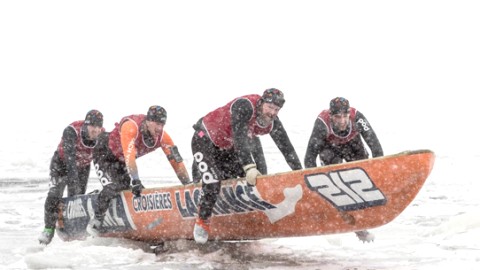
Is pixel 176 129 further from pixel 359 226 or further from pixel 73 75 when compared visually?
pixel 73 75

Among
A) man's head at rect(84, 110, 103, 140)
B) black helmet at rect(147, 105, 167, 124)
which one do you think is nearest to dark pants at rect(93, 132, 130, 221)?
man's head at rect(84, 110, 103, 140)

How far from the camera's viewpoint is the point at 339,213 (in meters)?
6.64

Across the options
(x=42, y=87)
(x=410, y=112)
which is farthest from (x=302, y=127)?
(x=42, y=87)

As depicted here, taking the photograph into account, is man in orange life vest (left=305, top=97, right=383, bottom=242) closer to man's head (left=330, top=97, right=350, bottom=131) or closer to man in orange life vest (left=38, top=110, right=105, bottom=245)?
man's head (left=330, top=97, right=350, bottom=131)

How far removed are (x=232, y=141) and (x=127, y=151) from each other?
128cm

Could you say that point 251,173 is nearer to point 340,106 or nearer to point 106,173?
point 340,106

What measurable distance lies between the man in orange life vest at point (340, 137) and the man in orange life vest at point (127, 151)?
176 cm

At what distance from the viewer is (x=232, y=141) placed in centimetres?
735

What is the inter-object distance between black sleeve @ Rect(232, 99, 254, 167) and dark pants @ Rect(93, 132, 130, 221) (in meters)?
2.28

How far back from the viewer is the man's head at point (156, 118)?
25.0ft

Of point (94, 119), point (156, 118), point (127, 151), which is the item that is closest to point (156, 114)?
point (156, 118)

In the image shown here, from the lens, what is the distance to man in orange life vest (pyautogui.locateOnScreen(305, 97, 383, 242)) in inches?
299

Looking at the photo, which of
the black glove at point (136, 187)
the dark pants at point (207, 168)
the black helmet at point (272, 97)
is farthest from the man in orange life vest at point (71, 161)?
the black helmet at point (272, 97)

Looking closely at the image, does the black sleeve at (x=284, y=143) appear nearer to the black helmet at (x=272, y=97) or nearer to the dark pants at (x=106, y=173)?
the black helmet at (x=272, y=97)
